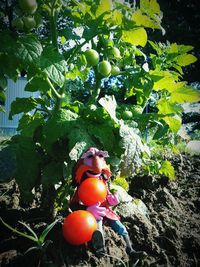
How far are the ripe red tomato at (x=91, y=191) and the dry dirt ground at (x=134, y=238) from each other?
0.68 ft

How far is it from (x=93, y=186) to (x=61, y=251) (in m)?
0.31

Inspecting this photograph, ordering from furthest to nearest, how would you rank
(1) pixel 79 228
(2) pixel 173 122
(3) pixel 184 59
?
1. (3) pixel 184 59
2. (2) pixel 173 122
3. (1) pixel 79 228

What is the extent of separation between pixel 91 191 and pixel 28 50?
25.5 inches

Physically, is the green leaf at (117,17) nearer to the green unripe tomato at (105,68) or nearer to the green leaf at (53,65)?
the green unripe tomato at (105,68)

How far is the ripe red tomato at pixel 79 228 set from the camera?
3.84 feet

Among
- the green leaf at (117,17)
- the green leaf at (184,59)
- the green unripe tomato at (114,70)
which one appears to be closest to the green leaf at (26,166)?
the green unripe tomato at (114,70)

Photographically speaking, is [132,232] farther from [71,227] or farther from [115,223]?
[71,227]

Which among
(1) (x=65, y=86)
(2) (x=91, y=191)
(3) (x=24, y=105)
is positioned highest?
(1) (x=65, y=86)

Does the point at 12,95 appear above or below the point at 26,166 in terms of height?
below

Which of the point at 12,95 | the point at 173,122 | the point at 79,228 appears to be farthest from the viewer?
the point at 12,95

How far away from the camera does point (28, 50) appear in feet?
3.87

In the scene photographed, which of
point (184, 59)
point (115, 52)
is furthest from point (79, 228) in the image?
point (184, 59)

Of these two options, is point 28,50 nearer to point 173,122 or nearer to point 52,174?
point 52,174

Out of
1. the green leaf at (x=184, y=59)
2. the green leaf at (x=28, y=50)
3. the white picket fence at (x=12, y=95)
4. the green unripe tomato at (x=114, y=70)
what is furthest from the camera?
the white picket fence at (x=12, y=95)
